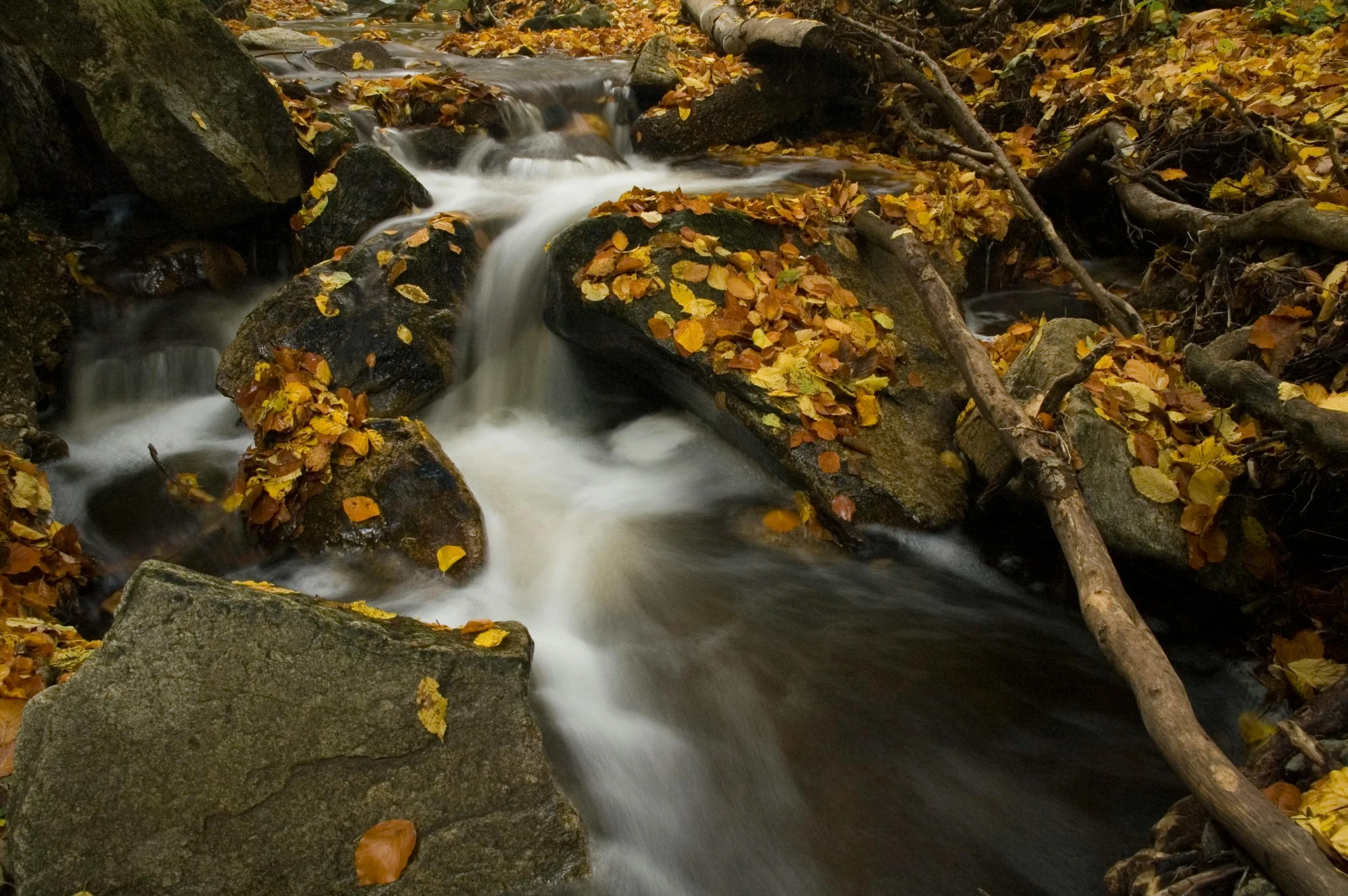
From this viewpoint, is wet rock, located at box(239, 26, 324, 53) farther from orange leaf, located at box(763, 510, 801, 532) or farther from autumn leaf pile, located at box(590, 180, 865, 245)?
orange leaf, located at box(763, 510, 801, 532)

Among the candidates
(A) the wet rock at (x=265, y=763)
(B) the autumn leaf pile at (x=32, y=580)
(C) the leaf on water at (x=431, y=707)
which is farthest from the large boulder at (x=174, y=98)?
(C) the leaf on water at (x=431, y=707)

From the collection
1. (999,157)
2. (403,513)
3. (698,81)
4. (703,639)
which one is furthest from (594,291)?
(698,81)

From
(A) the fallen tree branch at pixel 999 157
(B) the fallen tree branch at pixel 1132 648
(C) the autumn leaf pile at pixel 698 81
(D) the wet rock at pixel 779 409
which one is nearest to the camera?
(B) the fallen tree branch at pixel 1132 648

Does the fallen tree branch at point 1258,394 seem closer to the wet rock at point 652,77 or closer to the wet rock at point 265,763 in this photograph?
the wet rock at point 265,763

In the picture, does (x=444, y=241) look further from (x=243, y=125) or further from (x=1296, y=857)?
(x=1296, y=857)

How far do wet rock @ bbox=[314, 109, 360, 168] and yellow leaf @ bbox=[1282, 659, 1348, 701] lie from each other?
260 inches

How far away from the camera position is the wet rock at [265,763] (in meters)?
2.02

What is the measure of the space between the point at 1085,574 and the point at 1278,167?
3.44 metres

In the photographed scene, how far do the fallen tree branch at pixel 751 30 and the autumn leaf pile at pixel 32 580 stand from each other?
669cm

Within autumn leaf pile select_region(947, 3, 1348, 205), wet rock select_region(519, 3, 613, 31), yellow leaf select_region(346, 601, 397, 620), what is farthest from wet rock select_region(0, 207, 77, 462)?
wet rock select_region(519, 3, 613, 31)

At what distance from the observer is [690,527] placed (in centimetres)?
421

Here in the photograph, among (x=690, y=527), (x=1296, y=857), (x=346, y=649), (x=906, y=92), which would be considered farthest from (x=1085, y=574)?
(x=906, y=92)

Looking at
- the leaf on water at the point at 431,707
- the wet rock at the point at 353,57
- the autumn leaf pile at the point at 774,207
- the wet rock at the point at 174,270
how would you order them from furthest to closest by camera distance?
the wet rock at the point at 353,57, the wet rock at the point at 174,270, the autumn leaf pile at the point at 774,207, the leaf on water at the point at 431,707

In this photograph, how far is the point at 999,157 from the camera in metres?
5.80
